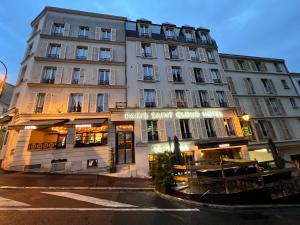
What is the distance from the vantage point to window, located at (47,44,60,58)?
16.3 meters

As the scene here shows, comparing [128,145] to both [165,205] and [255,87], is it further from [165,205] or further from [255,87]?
[255,87]

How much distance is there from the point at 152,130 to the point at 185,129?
348 cm

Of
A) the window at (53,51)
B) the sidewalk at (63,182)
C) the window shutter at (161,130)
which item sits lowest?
the sidewalk at (63,182)

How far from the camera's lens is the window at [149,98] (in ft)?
53.2

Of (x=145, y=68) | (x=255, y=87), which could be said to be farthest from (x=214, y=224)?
(x=255, y=87)

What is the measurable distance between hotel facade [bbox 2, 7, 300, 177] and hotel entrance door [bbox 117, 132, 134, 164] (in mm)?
92

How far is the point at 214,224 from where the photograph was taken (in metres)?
4.22

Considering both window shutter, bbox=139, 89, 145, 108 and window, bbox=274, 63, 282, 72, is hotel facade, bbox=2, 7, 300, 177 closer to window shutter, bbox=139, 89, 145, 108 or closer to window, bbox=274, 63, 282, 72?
window shutter, bbox=139, 89, 145, 108

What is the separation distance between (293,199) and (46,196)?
32.5 ft

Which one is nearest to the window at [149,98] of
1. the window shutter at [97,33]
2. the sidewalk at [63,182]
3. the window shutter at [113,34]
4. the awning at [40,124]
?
the awning at [40,124]

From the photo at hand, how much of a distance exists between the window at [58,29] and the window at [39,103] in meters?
7.77

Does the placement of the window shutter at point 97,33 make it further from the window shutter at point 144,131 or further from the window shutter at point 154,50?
the window shutter at point 144,131

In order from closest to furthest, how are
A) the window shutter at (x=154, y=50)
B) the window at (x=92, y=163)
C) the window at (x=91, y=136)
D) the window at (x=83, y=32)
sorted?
the window at (x=92, y=163), the window at (x=91, y=136), the window at (x=83, y=32), the window shutter at (x=154, y=50)

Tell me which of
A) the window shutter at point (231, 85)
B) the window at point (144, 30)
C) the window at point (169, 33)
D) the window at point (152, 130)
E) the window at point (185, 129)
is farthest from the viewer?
the window at point (169, 33)
